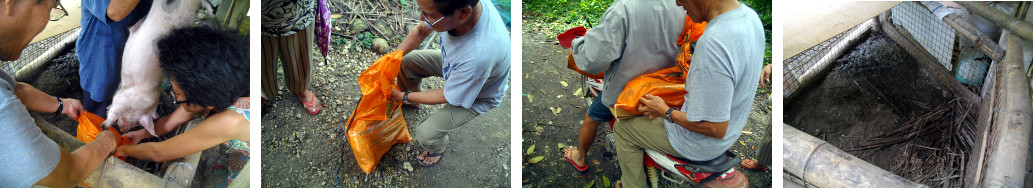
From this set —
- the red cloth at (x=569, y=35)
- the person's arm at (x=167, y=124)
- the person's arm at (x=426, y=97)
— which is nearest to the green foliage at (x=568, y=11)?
the red cloth at (x=569, y=35)

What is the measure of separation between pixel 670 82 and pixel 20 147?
2426 millimetres

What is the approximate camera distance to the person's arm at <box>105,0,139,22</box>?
2141 mm

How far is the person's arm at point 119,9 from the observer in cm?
214

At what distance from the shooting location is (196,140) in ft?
7.75

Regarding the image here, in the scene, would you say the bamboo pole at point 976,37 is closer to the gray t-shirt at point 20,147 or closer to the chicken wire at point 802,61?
the chicken wire at point 802,61

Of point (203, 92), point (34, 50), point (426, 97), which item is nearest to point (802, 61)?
point (426, 97)

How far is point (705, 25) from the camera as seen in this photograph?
6.35 ft

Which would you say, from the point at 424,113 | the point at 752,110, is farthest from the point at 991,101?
the point at 424,113

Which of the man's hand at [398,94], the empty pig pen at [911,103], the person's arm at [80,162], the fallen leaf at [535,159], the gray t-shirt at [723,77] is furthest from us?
the fallen leaf at [535,159]

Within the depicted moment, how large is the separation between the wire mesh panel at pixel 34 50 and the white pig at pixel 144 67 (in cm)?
22

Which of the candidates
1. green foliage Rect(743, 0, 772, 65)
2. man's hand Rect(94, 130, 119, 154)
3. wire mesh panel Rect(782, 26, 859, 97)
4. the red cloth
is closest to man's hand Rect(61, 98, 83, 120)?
man's hand Rect(94, 130, 119, 154)

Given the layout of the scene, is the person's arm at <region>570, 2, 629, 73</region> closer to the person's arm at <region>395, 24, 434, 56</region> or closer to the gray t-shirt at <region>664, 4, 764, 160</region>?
the gray t-shirt at <region>664, 4, 764, 160</region>

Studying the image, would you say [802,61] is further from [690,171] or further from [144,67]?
[144,67]

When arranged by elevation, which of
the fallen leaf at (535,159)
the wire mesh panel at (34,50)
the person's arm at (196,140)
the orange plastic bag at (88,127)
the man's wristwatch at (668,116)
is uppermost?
the wire mesh panel at (34,50)
